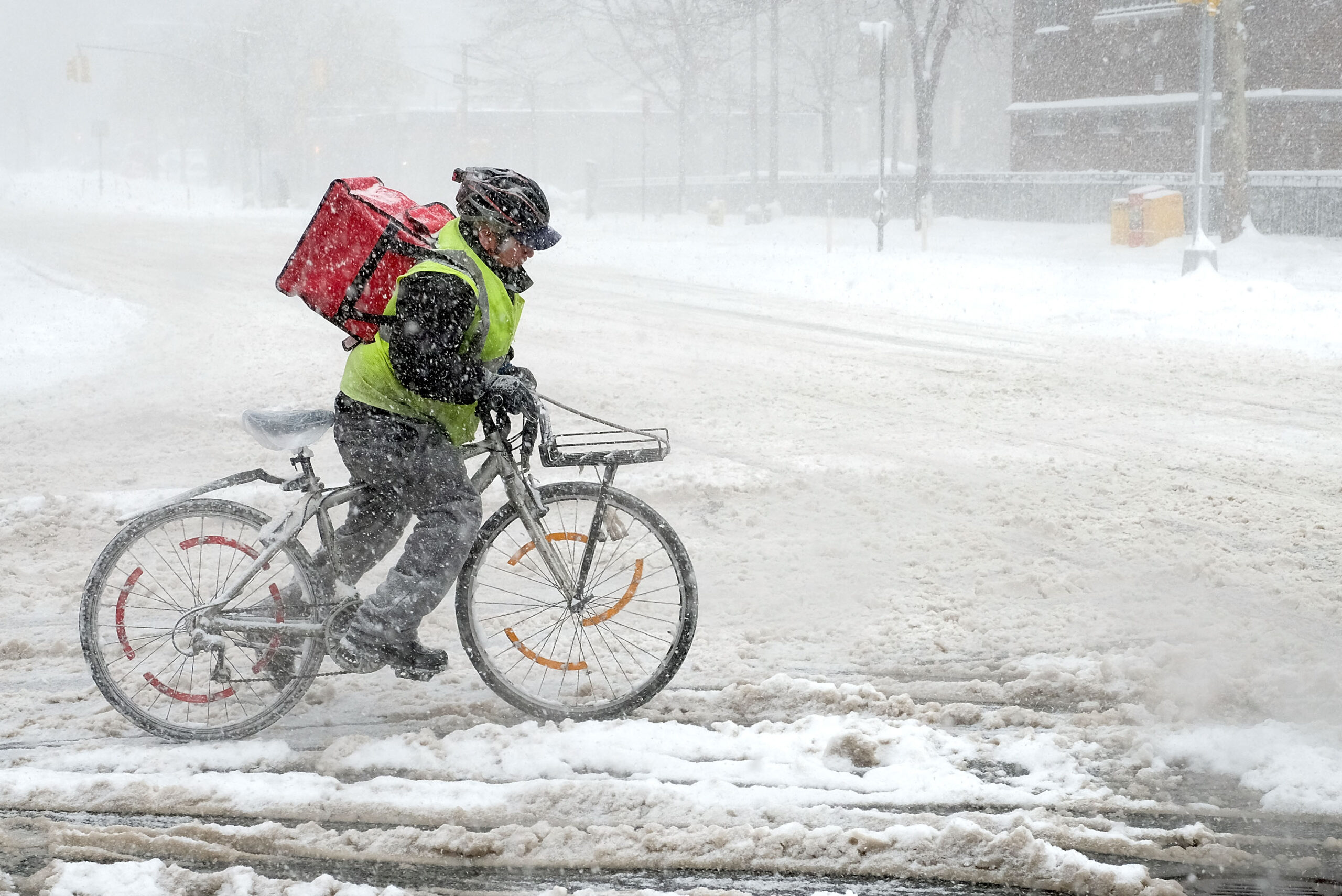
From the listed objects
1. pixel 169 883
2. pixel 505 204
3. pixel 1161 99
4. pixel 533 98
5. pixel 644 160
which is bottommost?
pixel 169 883

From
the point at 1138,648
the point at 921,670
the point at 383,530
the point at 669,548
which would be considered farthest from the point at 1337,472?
the point at 383,530

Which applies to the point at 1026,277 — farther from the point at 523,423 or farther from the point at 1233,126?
the point at 523,423

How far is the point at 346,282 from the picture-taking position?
3979 mm

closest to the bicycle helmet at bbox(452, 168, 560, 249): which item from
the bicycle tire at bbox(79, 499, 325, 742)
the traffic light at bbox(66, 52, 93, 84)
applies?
the bicycle tire at bbox(79, 499, 325, 742)

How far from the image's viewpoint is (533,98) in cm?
4941

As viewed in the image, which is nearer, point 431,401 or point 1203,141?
point 431,401

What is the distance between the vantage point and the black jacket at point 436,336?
12.3ft

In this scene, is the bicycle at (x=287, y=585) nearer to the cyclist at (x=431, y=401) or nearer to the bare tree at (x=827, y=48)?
the cyclist at (x=431, y=401)

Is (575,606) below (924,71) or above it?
below

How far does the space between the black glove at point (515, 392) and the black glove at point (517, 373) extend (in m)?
0.04

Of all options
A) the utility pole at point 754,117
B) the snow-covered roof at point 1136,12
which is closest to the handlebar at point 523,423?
the snow-covered roof at point 1136,12

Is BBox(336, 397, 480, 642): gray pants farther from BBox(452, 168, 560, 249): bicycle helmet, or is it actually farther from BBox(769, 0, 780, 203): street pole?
BBox(769, 0, 780, 203): street pole

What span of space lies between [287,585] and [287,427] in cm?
57

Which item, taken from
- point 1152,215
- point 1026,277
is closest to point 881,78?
point 1152,215
